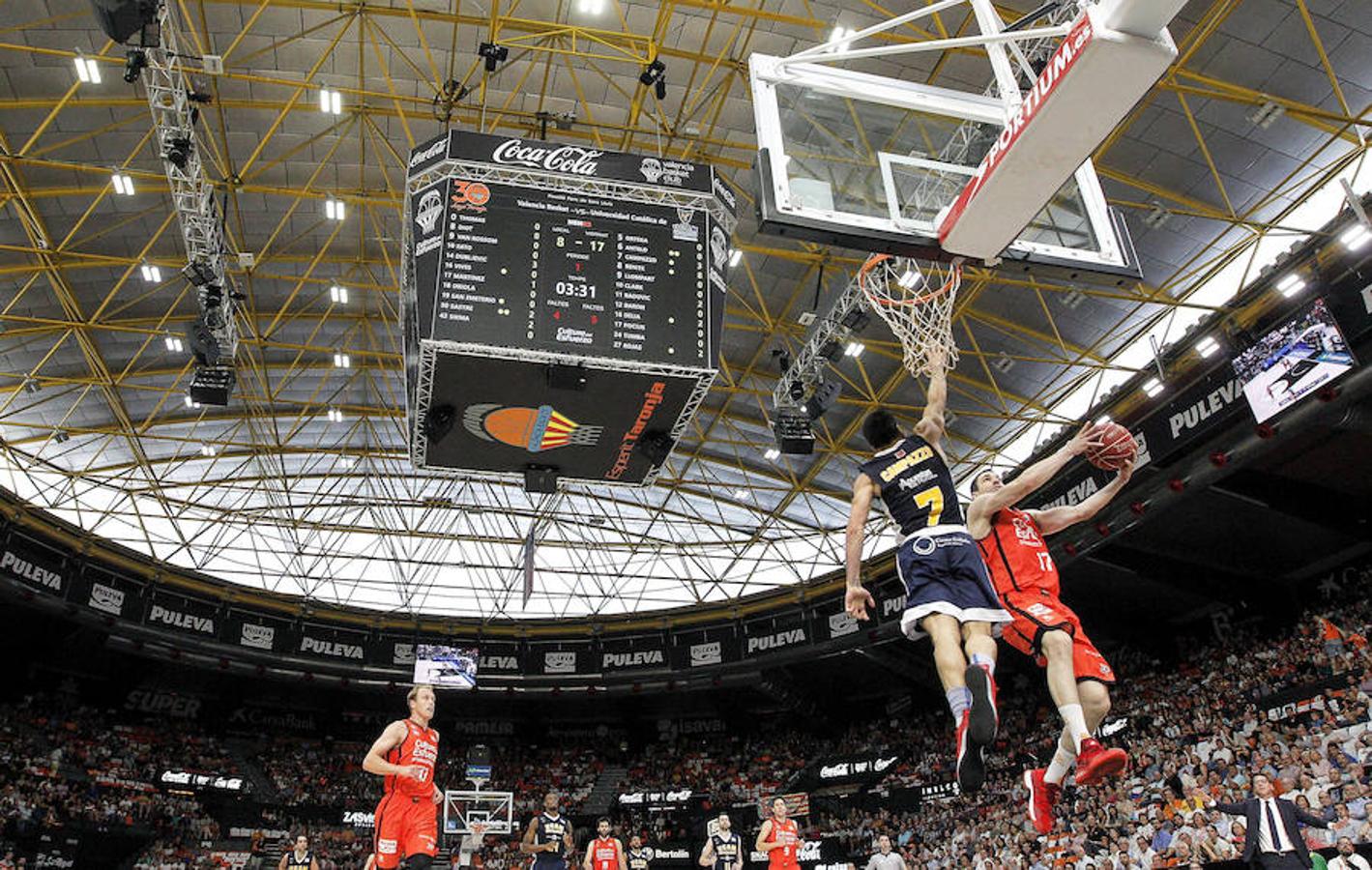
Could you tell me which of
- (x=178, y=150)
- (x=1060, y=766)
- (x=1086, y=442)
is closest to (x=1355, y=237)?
(x=1086, y=442)

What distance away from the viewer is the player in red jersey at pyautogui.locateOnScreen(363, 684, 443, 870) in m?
7.05

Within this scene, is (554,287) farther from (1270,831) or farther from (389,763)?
(1270,831)

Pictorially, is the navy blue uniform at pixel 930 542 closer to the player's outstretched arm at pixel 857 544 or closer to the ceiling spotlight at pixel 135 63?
the player's outstretched arm at pixel 857 544

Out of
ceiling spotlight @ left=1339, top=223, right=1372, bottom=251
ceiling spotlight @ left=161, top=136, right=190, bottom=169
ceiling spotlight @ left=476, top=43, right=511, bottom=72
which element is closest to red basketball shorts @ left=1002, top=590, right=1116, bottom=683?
ceiling spotlight @ left=476, top=43, right=511, bottom=72

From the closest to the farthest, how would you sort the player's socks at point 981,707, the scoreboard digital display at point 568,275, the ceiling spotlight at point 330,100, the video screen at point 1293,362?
1. the player's socks at point 981,707
2. the scoreboard digital display at point 568,275
3. the video screen at point 1293,362
4. the ceiling spotlight at point 330,100

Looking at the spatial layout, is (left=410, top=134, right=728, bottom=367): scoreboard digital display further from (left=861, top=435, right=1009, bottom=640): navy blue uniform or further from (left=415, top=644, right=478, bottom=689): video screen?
(left=415, top=644, right=478, bottom=689): video screen

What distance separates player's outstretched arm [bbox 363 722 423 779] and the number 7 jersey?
3.85 meters

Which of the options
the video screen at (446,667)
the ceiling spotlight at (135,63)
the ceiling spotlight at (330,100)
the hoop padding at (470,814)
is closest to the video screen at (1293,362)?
the ceiling spotlight at (330,100)

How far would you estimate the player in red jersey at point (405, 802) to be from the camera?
7047 mm

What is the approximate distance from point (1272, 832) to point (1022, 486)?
6269 mm

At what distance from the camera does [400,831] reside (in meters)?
7.07

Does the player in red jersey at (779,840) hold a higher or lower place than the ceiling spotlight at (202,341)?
lower

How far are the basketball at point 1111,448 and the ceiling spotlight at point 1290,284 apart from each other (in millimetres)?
12595

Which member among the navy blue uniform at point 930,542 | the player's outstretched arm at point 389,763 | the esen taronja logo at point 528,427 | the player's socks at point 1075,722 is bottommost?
the player's socks at point 1075,722
